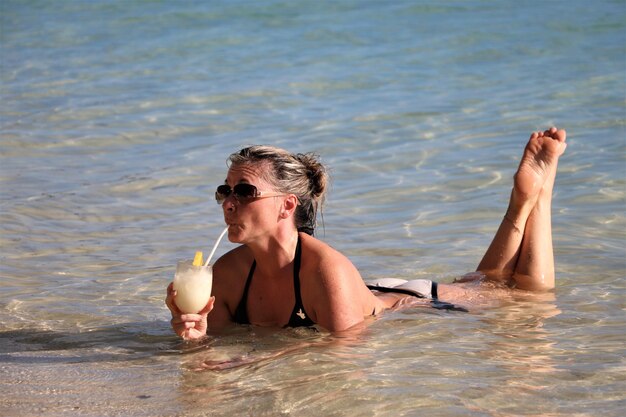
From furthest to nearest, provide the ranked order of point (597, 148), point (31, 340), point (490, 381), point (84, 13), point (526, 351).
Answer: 1. point (84, 13)
2. point (597, 148)
3. point (31, 340)
4. point (526, 351)
5. point (490, 381)

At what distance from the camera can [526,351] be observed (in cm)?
462

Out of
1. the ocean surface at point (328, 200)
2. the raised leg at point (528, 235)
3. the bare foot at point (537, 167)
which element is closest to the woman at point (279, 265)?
the ocean surface at point (328, 200)

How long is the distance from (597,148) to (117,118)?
500 centimetres

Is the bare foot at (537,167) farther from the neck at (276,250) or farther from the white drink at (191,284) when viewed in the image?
the white drink at (191,284)

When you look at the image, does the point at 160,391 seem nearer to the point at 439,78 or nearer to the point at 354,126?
the point at 354,126

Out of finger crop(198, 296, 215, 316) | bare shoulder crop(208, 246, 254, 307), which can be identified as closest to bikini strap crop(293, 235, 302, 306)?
bare shoulder crop(208, 246, 254, 307)

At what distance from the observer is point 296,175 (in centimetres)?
477

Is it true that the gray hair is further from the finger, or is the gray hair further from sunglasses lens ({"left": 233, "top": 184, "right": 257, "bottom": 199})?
the finger

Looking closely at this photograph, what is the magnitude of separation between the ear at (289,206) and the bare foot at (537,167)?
158cm

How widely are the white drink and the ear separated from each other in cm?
63

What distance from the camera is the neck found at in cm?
479

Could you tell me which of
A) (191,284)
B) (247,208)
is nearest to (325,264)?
(247,208)

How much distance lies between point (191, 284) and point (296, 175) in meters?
0.82

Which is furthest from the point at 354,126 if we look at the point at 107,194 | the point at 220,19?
the point at 220,19
